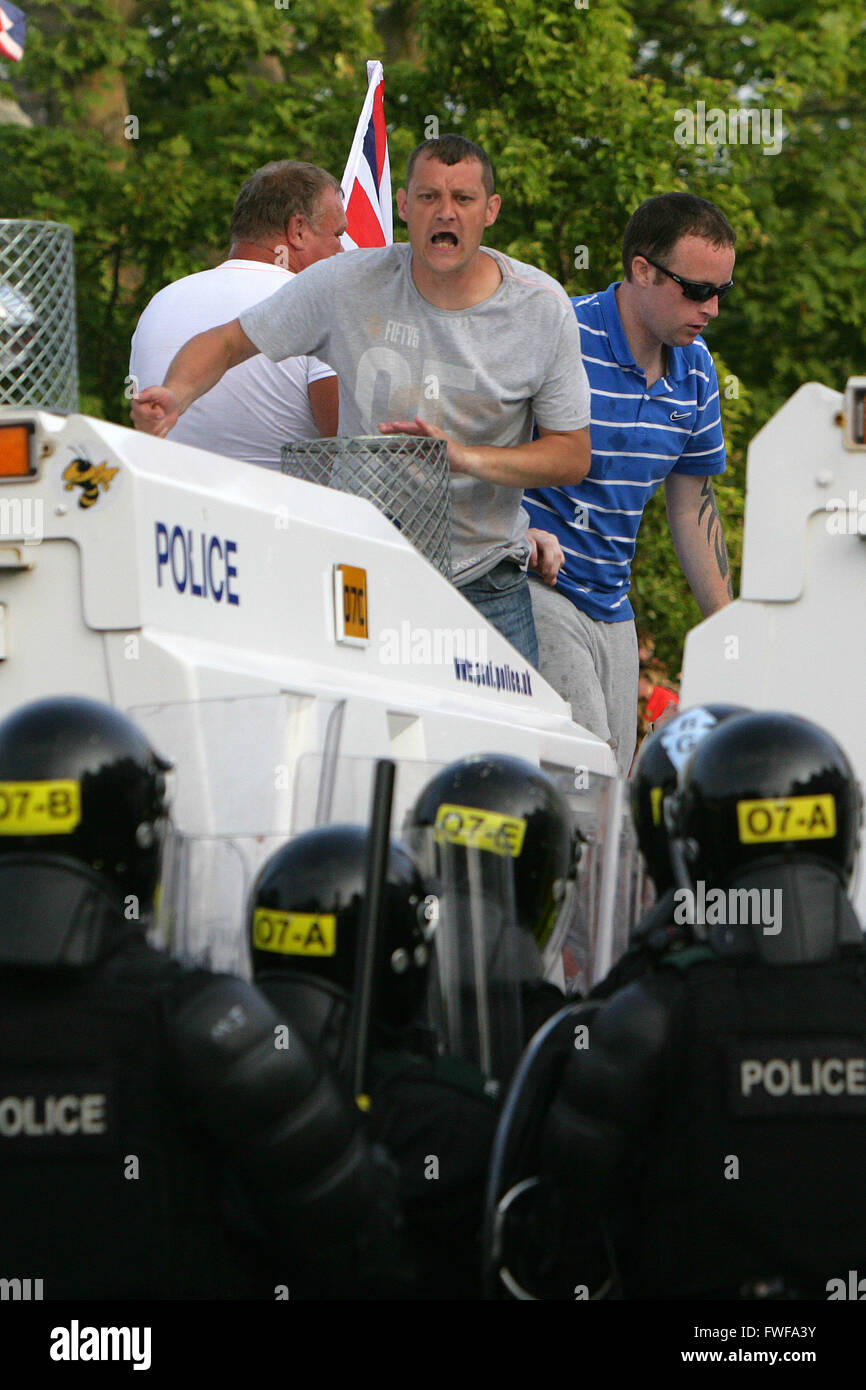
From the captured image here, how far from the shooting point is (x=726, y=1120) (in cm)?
297

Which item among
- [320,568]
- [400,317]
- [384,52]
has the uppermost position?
[384,52]

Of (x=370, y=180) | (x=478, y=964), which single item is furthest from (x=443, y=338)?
(x=370, y=180)

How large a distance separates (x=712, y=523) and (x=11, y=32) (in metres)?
5.46

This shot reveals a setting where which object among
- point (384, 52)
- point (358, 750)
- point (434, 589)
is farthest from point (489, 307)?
point (384, 52)

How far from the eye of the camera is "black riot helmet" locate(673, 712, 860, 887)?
3.15 meters

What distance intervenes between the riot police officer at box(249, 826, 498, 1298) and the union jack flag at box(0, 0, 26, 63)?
797cm

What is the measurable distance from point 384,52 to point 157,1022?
15.6 m

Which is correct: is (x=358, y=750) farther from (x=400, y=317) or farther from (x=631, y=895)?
(x=400, y=317)

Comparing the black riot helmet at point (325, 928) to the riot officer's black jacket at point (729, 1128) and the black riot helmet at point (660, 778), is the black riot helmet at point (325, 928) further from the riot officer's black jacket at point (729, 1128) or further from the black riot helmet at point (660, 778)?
the black riot helmet at point (660, 778)

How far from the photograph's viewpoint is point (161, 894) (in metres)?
3.32
